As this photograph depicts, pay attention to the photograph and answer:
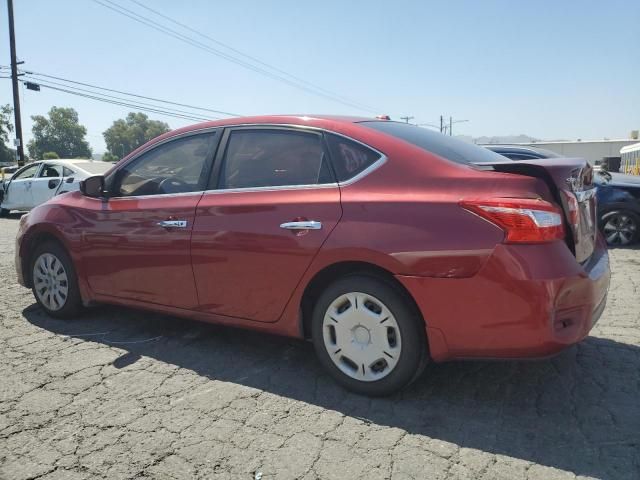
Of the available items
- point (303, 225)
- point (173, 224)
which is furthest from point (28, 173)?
point (303, 225)

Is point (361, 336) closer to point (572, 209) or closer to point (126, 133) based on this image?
point (572, 209)

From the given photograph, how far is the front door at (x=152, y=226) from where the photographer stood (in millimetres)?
3637

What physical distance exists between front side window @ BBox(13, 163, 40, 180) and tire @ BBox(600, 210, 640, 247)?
40.4 feet

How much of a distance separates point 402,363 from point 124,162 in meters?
2.71

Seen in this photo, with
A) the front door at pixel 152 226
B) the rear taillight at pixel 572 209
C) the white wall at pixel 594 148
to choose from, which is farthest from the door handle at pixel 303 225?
the white wall at pixel 594 148

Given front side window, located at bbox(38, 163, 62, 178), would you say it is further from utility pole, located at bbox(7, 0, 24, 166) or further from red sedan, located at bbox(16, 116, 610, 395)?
utility pole, located at bbox(7, 0, 24, 166)

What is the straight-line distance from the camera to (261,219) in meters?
3.23

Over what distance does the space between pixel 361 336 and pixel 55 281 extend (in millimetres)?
2890

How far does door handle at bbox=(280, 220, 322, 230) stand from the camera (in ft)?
9.86

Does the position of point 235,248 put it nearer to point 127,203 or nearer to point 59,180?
point 127,203

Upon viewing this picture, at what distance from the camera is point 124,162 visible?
418 cm

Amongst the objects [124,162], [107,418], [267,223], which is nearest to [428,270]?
[267,223]

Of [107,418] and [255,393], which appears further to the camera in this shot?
[255,393]

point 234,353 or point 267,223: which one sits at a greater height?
point 267,223
